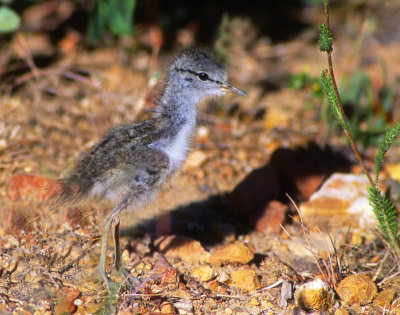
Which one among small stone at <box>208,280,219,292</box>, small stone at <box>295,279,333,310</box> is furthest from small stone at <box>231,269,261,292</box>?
small stone at <box>295,279,333,310</box>

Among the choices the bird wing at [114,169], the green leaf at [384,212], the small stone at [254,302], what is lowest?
the small stone at [254,302]

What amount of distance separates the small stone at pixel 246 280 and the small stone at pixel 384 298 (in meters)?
0.70

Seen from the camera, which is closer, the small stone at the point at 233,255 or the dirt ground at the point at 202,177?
the dirt ground at the point at 202,177

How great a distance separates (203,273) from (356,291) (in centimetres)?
93

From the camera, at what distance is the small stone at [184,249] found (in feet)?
11.6

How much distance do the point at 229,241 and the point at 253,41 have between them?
337 centimetres

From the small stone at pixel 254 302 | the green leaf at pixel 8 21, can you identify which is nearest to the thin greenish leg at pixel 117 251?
the small stone at pixel 254 302

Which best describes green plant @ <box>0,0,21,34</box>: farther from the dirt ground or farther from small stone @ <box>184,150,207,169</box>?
small stone @ <box>184,150,207,169</box>

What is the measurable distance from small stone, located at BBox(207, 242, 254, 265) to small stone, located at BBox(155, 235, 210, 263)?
0.27 ft

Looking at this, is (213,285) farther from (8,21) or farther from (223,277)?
(8,21)

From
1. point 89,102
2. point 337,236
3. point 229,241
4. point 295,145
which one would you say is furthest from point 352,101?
point 89,102

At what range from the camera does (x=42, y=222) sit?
143 inches

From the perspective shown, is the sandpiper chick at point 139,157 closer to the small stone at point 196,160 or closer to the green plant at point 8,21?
the small stone at point 196,160

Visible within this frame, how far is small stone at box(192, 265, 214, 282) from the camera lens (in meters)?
3.30
